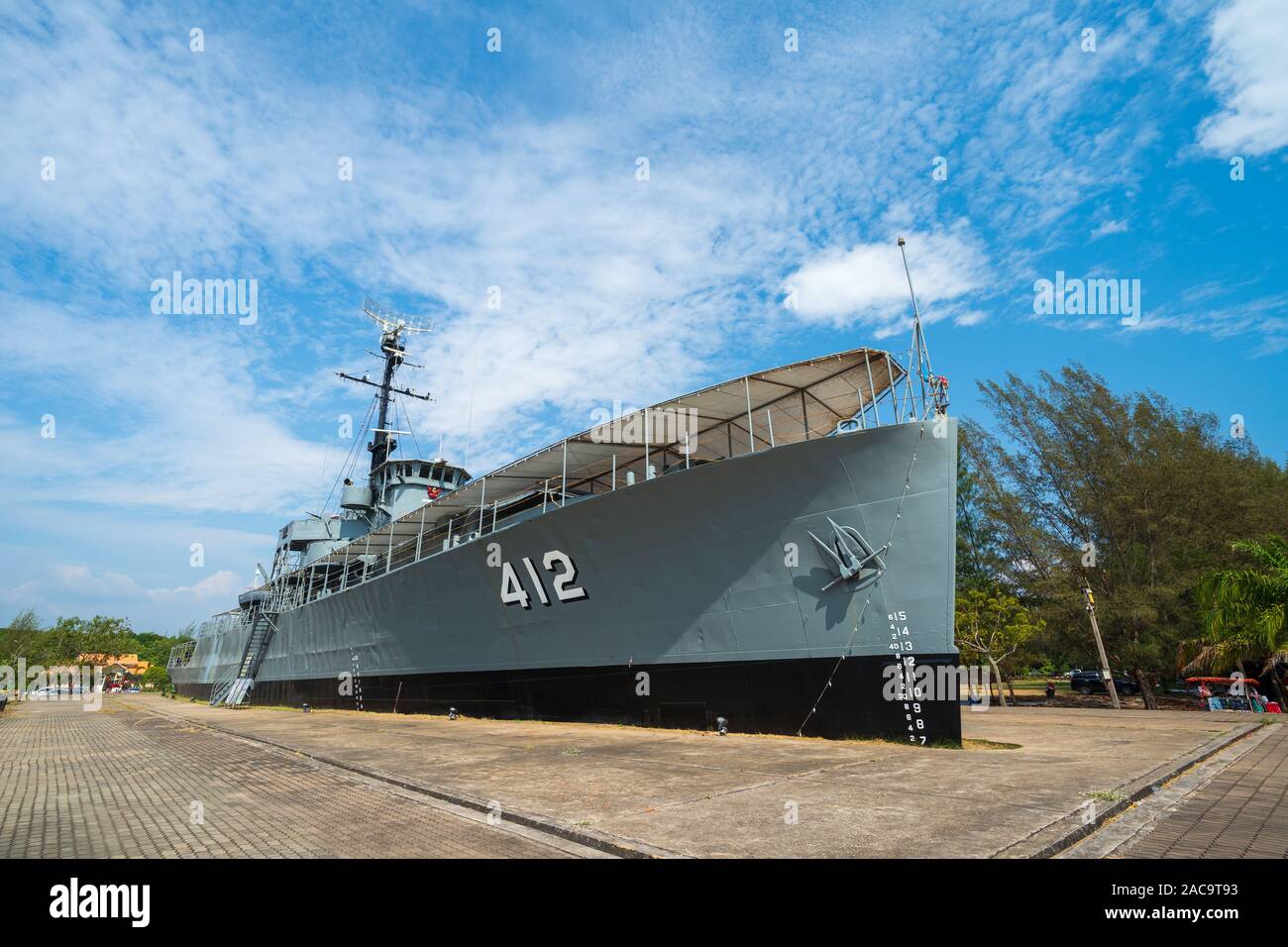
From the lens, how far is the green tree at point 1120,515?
23688mm

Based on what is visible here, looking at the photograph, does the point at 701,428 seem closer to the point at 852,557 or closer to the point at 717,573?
the point at 717,573

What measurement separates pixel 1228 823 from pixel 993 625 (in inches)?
946

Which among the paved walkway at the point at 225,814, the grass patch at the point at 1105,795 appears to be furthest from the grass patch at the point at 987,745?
the paved walkway at the point at 225,814

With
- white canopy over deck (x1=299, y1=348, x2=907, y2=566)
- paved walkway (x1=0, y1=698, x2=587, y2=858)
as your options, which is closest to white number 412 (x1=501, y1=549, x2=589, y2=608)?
white canopy over deck (x1=299, y1=348, x2=907, y2=566)

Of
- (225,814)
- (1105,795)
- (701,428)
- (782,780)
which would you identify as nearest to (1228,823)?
(1105,795)

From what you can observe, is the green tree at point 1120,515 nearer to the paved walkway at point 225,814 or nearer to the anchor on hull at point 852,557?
the anchor on hull at point 852,557

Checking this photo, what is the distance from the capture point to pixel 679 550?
11633mm

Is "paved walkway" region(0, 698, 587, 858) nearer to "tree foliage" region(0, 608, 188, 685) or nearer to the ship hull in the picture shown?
the ship hull

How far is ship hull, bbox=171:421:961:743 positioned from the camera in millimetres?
10016

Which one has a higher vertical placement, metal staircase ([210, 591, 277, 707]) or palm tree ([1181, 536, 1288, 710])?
palm tree ([1181, 536, 1288, 710])

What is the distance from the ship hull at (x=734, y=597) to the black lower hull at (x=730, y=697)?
0.10 feet

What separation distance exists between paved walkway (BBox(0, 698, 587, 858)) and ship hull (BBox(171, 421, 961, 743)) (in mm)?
5245

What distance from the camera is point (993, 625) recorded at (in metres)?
26.9
